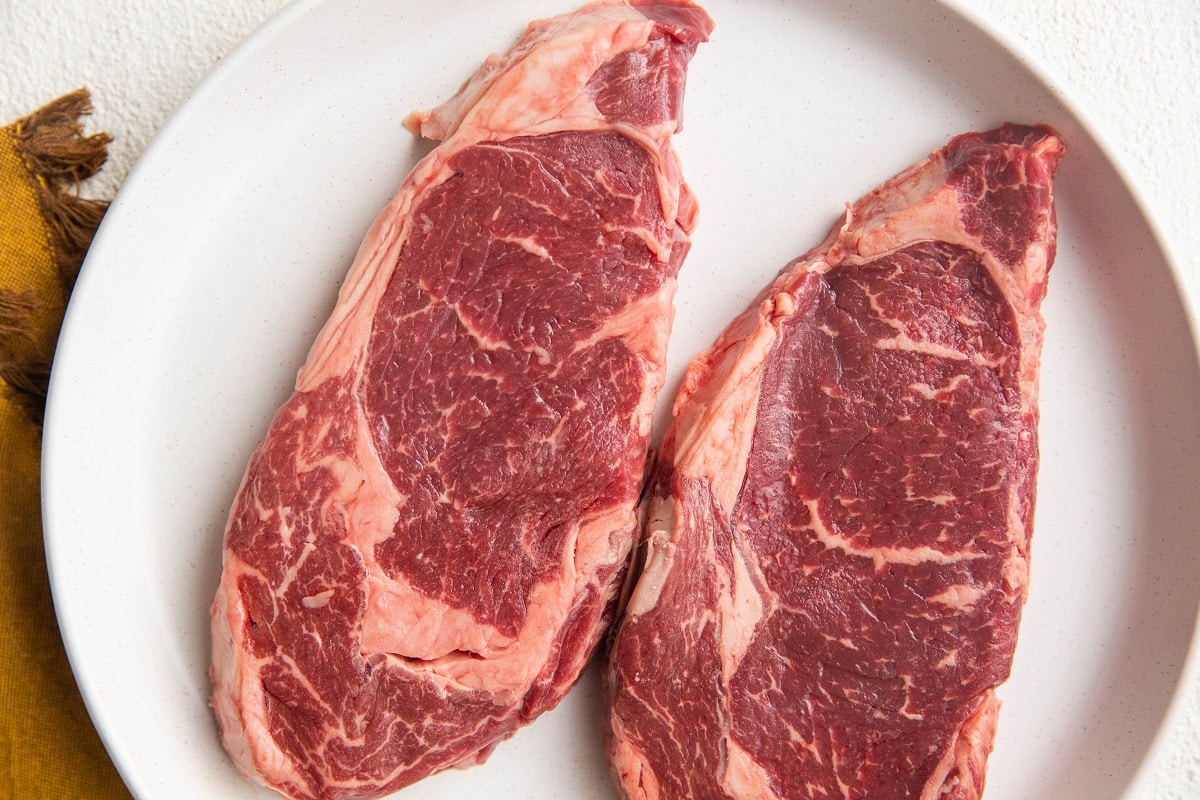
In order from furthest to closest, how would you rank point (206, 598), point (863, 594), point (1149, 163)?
point (1149, 163) < point (206, 598) < point (863, 594)

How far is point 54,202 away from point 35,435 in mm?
720

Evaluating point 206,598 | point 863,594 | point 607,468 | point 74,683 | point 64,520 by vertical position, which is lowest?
point 74,683

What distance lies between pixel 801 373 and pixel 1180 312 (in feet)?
4.04

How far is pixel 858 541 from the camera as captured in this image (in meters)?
2.21

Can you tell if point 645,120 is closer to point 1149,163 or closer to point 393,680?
point 393,680

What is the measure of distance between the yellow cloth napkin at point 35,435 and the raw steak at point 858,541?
1.67 meters

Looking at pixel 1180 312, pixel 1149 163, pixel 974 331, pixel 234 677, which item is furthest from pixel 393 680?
pixel 1149 163

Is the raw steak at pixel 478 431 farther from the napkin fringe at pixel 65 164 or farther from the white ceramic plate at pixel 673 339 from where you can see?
the napkin fringe at pixel 65 164

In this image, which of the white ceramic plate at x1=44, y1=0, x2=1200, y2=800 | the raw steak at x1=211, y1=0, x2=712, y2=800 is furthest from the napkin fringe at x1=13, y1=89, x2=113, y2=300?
the raw steak at x1=211, y1=0, x2=712, y2=800

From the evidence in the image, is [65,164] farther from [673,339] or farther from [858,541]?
[858,541]

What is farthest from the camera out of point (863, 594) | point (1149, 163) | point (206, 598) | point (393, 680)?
point (1149, 163)

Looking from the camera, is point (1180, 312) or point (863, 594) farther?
point (1180, 312)

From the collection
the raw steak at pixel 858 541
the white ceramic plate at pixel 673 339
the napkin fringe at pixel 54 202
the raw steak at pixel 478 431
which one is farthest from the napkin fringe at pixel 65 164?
the raw steak at pixel 858 541

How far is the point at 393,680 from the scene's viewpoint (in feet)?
6.77
